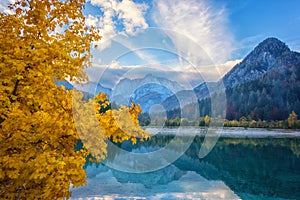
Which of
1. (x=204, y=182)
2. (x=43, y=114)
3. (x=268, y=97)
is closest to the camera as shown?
(x=43, y=114)

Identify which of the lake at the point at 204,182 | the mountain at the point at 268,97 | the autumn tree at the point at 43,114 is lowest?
the lake at the point at 204,182

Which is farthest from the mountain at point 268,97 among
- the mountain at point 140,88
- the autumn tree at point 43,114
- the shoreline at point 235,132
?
the autumn tree at point 43,114

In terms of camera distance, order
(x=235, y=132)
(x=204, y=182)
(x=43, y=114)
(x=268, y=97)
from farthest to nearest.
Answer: (x=268, y=97) < (x=235, y=132) < (x=204, y=182) < (x=43, y=114)

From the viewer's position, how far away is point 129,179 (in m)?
25.5

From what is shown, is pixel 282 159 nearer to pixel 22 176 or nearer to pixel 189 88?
pixel 189 88

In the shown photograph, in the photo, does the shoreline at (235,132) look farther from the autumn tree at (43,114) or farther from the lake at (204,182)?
the autumn tree at (43,114)

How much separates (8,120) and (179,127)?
90.5 metres

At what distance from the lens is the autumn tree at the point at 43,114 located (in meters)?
4.57

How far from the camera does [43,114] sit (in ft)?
15.1

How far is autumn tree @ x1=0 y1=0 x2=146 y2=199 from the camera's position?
4.57m

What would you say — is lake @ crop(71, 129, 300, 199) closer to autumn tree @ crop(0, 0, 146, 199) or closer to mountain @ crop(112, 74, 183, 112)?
mountain @ crop(112, 74, 183, 112)

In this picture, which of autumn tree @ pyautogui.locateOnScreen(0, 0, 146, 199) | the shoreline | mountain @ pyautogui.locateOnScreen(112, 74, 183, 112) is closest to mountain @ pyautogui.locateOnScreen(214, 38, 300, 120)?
the shoreline

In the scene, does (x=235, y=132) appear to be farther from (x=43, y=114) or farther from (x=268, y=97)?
(x=43, y=114)

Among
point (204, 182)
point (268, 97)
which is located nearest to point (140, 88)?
point (204, 182)
